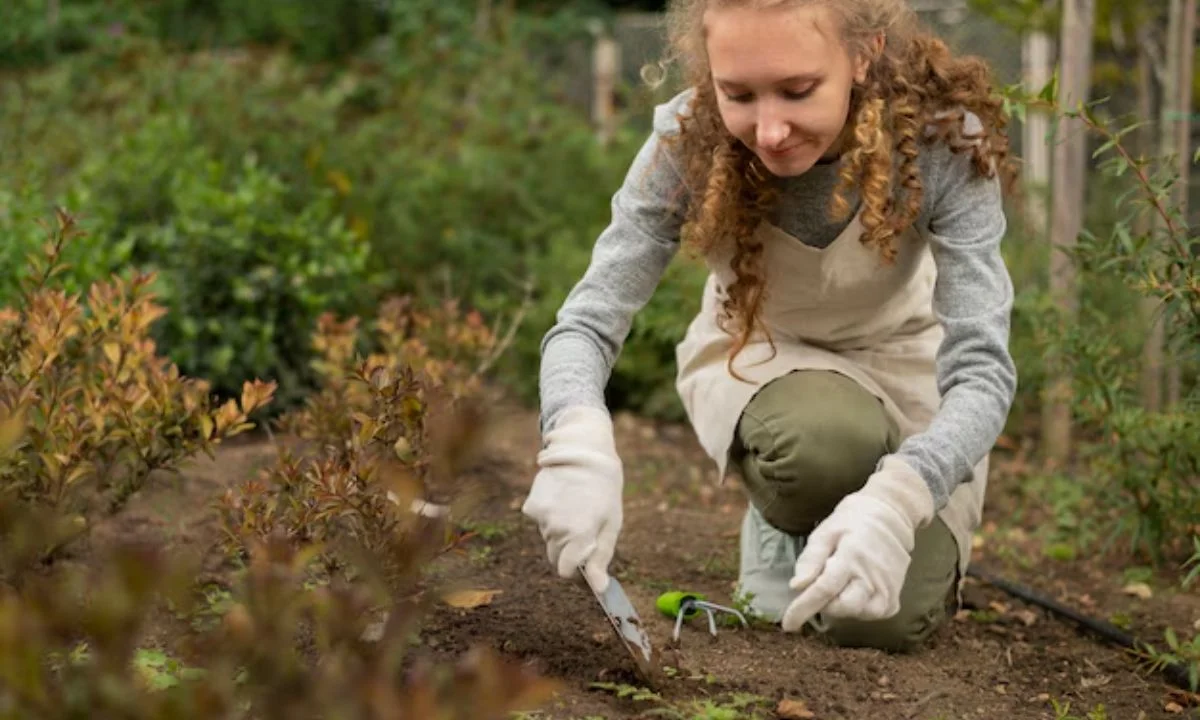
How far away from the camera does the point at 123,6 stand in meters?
8.28

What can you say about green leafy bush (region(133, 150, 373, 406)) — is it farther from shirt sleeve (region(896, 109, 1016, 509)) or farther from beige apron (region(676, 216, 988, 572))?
shirt sleeve (region(896, 109, 1016, 509))

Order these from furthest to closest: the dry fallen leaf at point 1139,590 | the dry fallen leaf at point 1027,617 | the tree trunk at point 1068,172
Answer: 1. the tree trunk at point 1068,172
2. the dry fallen leaf at point 1139,590
3. the dry fallen leaf at point 1027,617

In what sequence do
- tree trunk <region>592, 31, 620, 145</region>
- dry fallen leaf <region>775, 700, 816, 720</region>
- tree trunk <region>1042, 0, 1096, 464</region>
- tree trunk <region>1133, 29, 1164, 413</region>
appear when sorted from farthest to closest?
1. tree trunk <region>592, 31, 620, 145</region>
2. tree trunk <region>1042, 0, 1096, 464</region>
3. tree trunk <region>1133, 29, 1164, 413</region>
4. dry fallen leaf <region>775, 700, 816, 720</region>

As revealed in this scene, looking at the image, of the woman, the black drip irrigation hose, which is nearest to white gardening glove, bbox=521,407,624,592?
the woman

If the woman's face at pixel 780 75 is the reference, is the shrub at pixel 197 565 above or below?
below

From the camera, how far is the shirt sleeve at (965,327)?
224cm

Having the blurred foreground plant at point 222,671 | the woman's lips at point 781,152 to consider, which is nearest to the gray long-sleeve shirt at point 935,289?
the woman's lips at point 781,152

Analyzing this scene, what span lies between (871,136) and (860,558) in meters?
0.74

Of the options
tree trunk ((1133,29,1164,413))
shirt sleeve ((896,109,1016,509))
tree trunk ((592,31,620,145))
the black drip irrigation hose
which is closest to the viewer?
shirt sleeve ((896,109,1016,509))

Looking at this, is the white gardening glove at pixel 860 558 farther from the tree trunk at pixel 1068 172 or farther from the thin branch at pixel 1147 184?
the tree trunk at pixel 1068 172

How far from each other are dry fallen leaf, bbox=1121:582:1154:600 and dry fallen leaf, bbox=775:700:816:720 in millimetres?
1390

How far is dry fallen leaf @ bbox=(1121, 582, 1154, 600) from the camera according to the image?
3223mm

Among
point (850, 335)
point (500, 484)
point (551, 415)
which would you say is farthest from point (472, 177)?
point (551, 415)

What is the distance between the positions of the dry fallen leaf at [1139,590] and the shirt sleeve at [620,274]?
1388 millimetres
